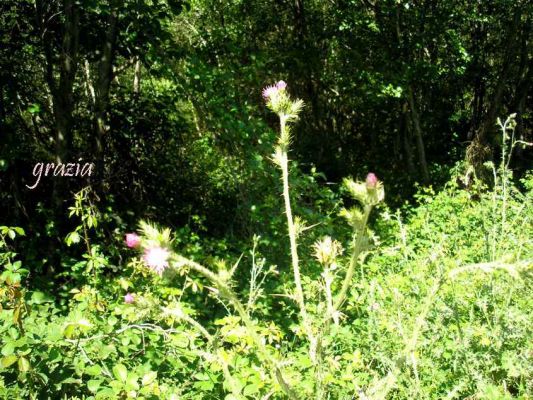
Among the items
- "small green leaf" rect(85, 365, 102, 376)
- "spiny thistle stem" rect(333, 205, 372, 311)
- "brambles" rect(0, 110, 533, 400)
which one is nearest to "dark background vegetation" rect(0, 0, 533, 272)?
"brambles" rect(0, 110, 533, 400)

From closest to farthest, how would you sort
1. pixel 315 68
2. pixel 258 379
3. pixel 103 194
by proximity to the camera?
pixel 258 379, pixel 103 194, pixel 315 68

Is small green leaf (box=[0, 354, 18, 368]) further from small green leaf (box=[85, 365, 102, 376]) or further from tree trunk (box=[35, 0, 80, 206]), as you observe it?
tree trunk (box=[35, 0, 80, 206])

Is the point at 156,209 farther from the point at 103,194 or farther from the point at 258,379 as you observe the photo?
the point at 258,379

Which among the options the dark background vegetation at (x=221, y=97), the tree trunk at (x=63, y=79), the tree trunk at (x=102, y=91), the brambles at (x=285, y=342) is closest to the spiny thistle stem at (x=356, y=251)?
the brambles at (x=285, y=342)

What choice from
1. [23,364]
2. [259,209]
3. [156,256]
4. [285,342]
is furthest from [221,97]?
[156,256]

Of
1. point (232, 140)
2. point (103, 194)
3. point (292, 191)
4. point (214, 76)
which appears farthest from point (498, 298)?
point (103, 194)

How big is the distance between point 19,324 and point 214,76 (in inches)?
114

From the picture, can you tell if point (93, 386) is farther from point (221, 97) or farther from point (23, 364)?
point (221, 97)

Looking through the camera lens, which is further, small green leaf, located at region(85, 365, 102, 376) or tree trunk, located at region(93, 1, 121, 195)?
tree trunk, located at region(93, 1, 121, 195)

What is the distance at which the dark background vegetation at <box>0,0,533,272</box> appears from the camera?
14.3ft

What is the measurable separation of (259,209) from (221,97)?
102 centimetres

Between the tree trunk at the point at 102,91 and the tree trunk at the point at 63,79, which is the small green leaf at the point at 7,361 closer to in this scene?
the tree trunk at the point at 63,79

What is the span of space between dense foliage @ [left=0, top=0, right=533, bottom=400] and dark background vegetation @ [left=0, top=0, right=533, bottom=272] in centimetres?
4

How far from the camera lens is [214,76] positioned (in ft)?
14.1
